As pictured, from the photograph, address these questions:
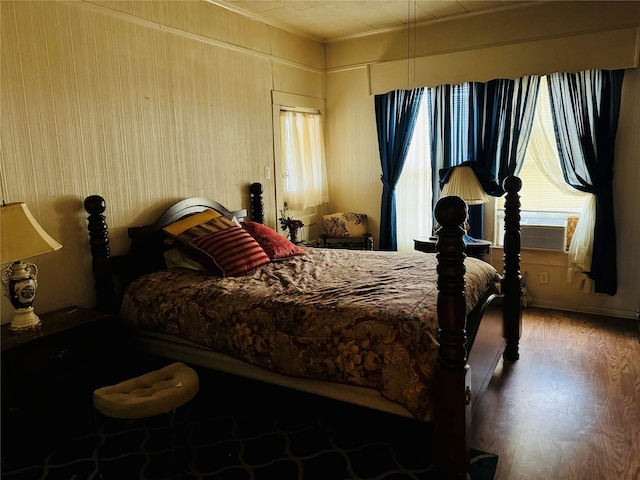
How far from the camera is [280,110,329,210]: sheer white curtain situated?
488 centimetres

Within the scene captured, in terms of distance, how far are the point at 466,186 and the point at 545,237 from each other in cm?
93

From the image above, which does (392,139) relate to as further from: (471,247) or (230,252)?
(230,252)

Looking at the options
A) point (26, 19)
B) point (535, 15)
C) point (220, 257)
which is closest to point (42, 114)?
point (26, 19)

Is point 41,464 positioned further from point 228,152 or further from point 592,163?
point 592,163

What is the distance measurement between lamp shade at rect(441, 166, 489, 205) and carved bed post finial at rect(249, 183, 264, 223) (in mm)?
1621

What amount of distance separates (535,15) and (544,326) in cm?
264

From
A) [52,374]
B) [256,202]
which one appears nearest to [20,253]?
[52,374]

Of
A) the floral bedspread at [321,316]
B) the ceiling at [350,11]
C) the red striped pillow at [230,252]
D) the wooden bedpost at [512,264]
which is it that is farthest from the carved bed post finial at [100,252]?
the wooden bedpost at [512,264]

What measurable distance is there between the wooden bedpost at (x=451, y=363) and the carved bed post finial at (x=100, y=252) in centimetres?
210

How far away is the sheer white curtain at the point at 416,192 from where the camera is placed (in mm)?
4930

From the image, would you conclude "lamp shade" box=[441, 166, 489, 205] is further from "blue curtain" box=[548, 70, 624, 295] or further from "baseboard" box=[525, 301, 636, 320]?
"baseboard" box=[525, 301, 636, 320]

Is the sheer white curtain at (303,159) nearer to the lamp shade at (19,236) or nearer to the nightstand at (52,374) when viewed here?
the nightstand at (52,374)

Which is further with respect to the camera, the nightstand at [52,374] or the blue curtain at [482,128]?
the blue curtain at [482,128]

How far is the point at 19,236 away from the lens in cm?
233
